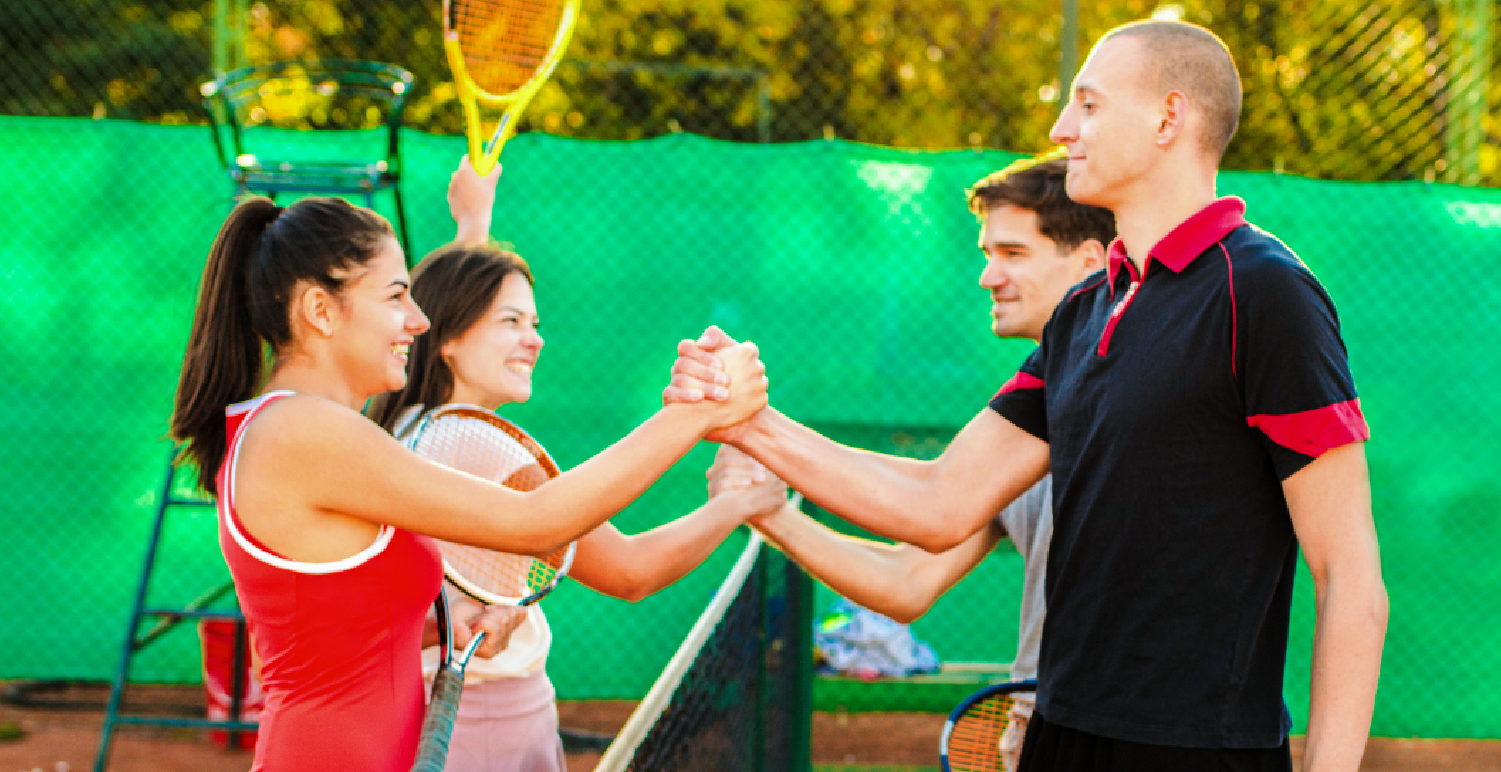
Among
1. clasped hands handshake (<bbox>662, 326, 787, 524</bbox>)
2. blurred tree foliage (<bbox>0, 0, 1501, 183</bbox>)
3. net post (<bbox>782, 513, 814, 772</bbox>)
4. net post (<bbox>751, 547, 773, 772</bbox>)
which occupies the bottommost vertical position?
net post (<bbox>782, 513, 814, 772</bbox>)

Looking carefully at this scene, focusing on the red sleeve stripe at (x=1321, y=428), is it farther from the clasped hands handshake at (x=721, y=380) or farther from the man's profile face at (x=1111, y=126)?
the clasped hands handshake at (x=721, y=380)

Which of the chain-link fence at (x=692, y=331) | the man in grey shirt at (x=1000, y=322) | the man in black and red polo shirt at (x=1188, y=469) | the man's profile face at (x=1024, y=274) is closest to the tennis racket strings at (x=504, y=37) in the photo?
the man in grey shirt at (x=1000, y=322)

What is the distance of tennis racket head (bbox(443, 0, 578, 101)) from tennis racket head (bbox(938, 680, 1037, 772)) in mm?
1817

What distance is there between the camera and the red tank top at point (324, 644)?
1.77m

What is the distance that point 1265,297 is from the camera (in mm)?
1728

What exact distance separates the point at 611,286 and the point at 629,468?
344cm

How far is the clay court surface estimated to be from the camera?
484cm

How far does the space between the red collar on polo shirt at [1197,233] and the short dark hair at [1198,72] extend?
0.39ft

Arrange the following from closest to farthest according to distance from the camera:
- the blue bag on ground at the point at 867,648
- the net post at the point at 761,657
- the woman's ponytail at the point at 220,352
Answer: the woman's ponytail at the point at 220,352 < the net post at the point at 761,657 < the blue bag on ground at the point at 867,648

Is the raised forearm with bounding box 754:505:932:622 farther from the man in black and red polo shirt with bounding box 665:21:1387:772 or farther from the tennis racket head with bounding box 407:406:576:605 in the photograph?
the man in black and red polo shirt with bounding box 665:21:1387:772

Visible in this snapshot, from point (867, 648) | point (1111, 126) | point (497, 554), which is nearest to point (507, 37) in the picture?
point (497, 554)

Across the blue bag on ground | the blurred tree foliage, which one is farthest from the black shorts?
the blurred tree foliage

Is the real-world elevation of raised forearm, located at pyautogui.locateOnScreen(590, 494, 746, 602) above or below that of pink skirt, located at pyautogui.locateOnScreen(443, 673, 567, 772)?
above

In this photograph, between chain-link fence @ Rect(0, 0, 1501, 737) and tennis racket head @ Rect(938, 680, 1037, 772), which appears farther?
chain-link fence @ Rect(0, 0, 1501, 737)
